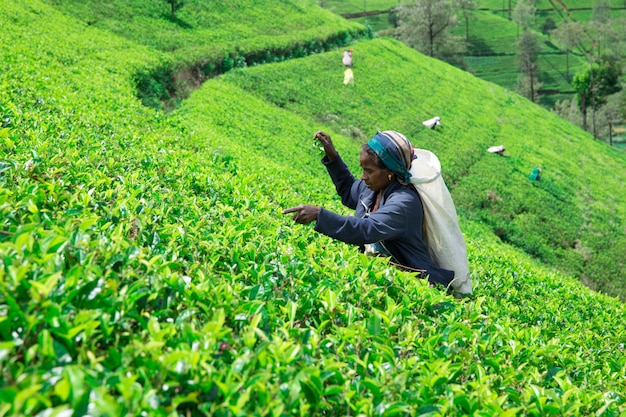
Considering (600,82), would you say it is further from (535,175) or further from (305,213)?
(305,213)

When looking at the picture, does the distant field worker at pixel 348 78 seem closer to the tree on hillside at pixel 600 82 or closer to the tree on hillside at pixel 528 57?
the tree on hillside at pixel 600 82

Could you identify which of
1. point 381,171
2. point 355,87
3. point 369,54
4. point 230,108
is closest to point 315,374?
point 381,171

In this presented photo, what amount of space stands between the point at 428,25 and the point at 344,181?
4950 cm

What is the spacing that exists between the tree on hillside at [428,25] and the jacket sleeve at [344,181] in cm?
4817

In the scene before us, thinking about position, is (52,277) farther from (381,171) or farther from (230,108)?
(230,108)

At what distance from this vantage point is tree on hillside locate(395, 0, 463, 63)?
49.3 meters

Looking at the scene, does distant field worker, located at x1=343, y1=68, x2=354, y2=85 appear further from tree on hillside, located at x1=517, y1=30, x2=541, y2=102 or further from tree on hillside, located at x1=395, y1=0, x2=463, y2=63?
tree on hillside, located at x1=517, y1=30, x2=541, y2=102

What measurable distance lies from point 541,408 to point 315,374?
3.49 feet

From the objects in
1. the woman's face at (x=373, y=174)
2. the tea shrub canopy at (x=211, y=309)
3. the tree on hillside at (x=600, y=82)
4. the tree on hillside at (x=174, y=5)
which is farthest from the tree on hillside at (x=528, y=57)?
the woman's face at (x=373, y=174)

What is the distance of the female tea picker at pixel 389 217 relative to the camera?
360 cm

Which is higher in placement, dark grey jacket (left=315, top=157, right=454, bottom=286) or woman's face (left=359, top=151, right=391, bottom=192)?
woman's face (left=359, top=151, right=391, bottom=192)

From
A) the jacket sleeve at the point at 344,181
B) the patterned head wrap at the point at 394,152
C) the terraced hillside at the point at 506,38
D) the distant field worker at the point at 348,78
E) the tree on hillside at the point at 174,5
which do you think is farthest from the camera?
the terraced hillside at the point at 506,38

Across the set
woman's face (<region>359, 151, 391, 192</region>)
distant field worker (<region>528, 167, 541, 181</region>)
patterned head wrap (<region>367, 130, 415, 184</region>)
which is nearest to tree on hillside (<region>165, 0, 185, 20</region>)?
distant field worker (<region>528, 167, 541, 181</region>)

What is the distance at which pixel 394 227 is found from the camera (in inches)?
149
